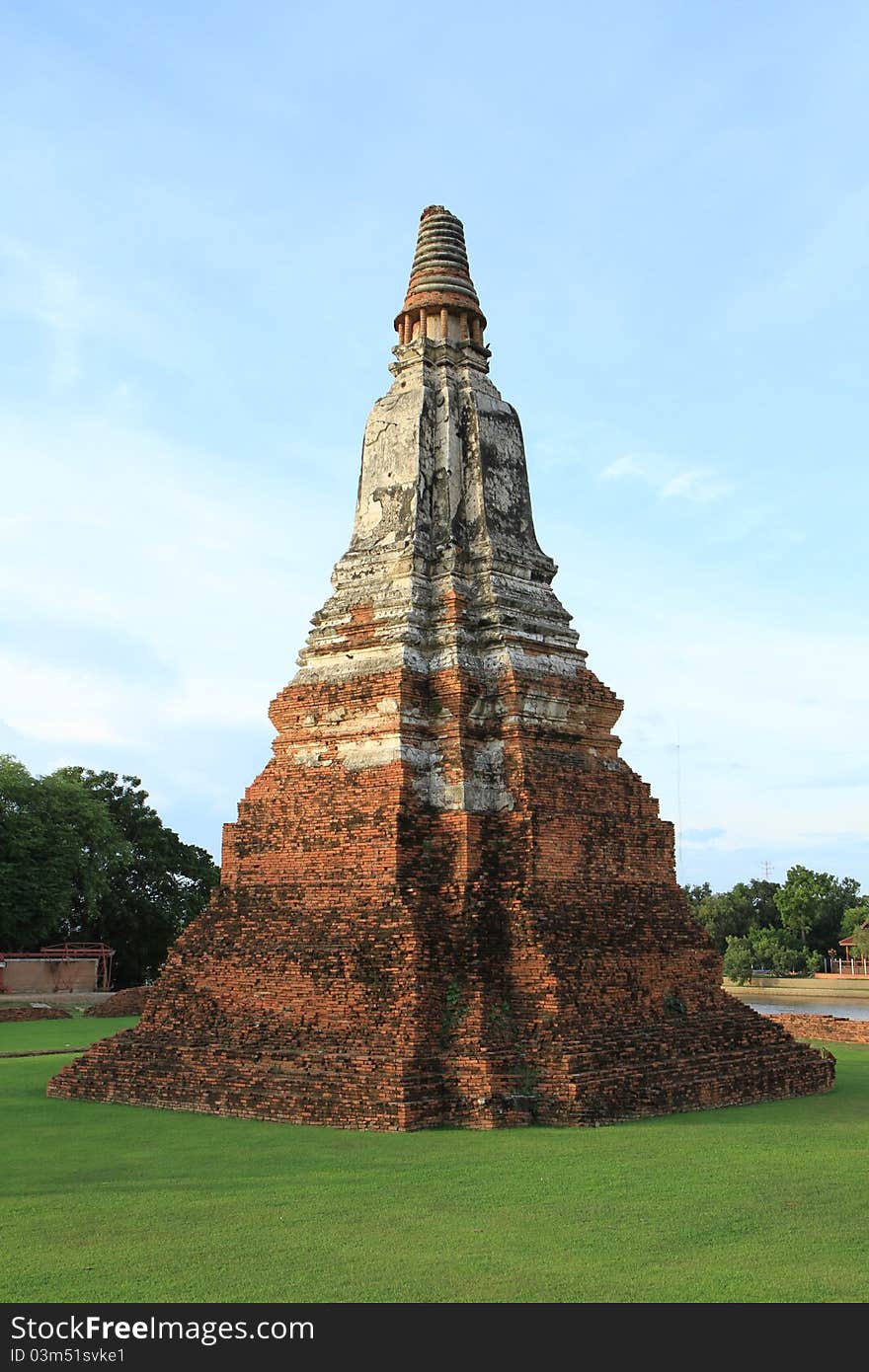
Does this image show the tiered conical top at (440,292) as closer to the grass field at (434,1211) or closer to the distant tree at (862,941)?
the grass field at (434,1211)

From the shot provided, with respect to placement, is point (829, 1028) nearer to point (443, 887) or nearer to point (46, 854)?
point (443, 887)

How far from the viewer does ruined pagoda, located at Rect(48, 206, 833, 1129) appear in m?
12.0

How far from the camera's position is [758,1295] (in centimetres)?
636

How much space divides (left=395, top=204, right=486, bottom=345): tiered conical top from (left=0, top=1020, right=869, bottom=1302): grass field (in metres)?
10.6

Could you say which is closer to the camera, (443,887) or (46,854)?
(443,887)

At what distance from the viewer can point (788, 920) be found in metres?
66.4

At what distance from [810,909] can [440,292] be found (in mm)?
55815

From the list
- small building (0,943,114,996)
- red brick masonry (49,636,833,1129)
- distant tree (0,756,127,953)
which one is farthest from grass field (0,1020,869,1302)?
distant tree (0,756,127,953)

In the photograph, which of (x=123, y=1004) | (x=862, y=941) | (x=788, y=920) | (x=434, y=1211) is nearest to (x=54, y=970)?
(x=123, y=1004)

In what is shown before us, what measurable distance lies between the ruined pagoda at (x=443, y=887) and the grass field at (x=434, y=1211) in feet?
2.09

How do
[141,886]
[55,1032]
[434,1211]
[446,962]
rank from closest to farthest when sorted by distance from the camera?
1. [434,1211]
2. [446,962]
3. [55,1032]
4. [141,886]

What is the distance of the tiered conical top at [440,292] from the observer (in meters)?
17.1

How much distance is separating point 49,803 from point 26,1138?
25217 millimetres

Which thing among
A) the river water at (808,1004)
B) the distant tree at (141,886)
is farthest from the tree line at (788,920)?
the distant tree at (141,886)
